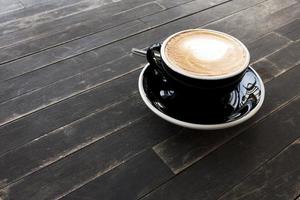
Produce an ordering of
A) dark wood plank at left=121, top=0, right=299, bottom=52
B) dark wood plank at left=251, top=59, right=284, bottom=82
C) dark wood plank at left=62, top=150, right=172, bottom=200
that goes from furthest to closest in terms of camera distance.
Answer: dark wood plank at left=121, top=0, right=299, bottom=52
dark wood plank at left=251, top=59, right=284, bottom=82
dark wood plank at left=62, top=150, right=172, bottom=200

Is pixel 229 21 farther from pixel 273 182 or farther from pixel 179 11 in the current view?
pixel 273 182

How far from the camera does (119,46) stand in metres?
0.85

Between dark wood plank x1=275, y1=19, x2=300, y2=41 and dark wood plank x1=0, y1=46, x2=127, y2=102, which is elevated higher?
dark wood plank x1=0, y1=46, x2=127, y2=102

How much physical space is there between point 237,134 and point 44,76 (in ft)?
1.50

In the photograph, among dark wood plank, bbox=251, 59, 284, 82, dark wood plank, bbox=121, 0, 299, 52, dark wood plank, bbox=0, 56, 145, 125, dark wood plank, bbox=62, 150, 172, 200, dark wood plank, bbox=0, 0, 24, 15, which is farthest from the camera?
dark wood plank, bbox=0, 0, 24, 15

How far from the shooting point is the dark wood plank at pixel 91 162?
526 millimetres

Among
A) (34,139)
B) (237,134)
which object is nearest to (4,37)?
(34,139)

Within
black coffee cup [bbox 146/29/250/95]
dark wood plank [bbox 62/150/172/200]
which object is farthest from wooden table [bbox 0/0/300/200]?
black coffee cup [bbox 146/29/250/95]

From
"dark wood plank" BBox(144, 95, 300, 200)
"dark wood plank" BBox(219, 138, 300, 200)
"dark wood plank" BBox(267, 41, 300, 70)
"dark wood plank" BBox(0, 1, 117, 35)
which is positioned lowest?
"dark wood plank" BBox(219, 138, 300, 200)

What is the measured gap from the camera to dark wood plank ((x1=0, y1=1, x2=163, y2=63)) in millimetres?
834

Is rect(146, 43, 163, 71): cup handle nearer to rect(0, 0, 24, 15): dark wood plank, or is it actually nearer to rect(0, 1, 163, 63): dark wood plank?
rect(0, 1, 163, 63): dark wood plank

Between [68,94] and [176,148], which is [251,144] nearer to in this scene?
[176,148]

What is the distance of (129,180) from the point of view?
1.78 feet

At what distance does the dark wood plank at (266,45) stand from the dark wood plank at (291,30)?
0.08 feet
